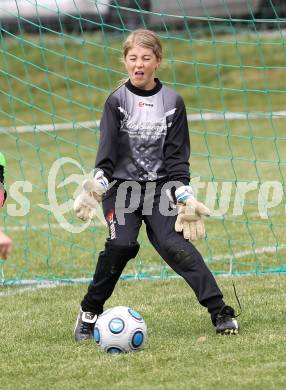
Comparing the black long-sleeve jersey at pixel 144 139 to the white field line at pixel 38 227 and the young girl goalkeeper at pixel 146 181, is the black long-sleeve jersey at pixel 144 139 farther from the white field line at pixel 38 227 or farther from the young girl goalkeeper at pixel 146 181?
the white field line at pixel 38 227

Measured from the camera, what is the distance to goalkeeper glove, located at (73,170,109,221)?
16.4 ft

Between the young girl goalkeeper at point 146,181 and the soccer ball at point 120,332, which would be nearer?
the soccer ball at point 120,332

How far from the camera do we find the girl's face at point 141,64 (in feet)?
16.8

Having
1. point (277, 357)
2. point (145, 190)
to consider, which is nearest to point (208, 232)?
point (145, 190)

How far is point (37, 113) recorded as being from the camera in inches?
640

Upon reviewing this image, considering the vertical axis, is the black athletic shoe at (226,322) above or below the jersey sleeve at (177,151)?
below

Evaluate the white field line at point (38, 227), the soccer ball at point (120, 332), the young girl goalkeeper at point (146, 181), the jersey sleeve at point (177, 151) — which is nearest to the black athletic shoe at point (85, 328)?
the young girl goalkeeper at point (146, 181)

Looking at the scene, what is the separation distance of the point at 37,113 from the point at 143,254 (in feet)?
29.6

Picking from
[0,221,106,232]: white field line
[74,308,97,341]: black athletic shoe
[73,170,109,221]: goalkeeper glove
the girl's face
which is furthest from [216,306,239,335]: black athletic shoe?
[0,221,106,232]: white field line

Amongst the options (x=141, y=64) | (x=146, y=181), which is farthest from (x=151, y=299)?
(x=141, y=64)

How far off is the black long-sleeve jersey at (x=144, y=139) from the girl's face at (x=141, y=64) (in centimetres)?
9

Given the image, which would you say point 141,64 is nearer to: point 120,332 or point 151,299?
point 120,332

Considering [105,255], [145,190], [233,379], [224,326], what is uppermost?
[145,190]

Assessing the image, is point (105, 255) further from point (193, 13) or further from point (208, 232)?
point (193, 13)
